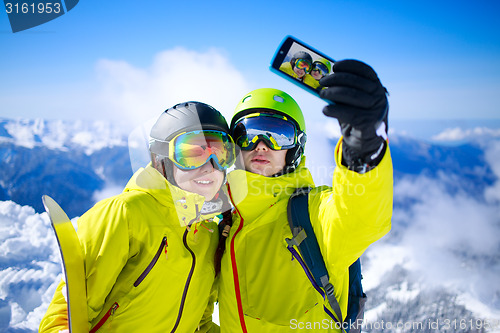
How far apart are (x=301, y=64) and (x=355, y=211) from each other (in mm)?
1142

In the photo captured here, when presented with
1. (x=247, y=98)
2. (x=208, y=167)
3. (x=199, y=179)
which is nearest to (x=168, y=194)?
(x=199, y=179)

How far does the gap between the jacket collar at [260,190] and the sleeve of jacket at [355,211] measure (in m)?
0.65

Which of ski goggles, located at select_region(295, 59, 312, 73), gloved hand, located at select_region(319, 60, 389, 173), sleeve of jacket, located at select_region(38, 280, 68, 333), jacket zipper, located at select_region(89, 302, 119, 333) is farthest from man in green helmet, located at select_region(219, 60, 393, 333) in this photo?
sleeve of jacket, located at select_region(38, 280, 68, 333)

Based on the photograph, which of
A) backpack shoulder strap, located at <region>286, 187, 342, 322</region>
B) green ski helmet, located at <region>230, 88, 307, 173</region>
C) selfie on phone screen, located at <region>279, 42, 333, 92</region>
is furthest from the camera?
green ski helmet, located at <region>230, 88, 307, 173</region>

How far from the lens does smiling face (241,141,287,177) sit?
110 inches

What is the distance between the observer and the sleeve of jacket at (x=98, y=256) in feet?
5.97

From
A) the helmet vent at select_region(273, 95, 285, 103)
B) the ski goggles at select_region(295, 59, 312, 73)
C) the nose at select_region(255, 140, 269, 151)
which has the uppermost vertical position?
the ski goggles at select_region(295, 59, 312, 73)

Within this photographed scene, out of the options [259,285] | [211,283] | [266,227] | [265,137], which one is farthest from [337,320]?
[265,137]

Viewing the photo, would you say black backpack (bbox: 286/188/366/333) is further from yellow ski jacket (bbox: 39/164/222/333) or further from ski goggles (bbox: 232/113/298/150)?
yellow ski jacket (bbox: 39/164/222/333)

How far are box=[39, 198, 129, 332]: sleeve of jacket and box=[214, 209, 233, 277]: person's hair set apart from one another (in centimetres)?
94

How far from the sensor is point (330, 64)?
1.94m

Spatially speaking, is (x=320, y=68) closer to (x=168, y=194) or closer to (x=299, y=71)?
(x=299, y=71)

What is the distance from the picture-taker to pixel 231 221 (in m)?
2.94

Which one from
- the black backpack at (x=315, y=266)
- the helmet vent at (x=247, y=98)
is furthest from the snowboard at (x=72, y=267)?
the helmet vent at (x=247, y=98)
